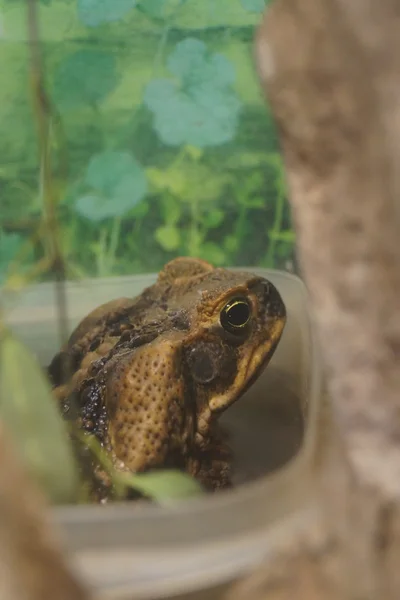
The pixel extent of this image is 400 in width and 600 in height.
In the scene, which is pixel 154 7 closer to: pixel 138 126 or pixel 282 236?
pixel 138 126

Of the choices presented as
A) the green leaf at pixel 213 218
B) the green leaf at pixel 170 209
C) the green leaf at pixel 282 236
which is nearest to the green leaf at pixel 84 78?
the green leaf at pixel 170 209


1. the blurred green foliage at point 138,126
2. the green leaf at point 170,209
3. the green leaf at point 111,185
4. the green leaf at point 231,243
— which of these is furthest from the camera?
the green leaf at point 231,243

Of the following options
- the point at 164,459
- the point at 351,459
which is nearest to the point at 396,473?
the point at 351,459

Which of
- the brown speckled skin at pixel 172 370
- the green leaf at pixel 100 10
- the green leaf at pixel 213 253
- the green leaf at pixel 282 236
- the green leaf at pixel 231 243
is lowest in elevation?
the brown speckled skin at pixel 172 370

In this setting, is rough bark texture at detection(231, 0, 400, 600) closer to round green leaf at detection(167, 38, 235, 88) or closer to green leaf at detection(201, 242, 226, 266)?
round green leaf at detection(167, 38, 235, 88)

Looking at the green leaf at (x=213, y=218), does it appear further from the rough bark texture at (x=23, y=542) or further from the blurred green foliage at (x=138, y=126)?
the rough bark texture at (x=23, y=542)

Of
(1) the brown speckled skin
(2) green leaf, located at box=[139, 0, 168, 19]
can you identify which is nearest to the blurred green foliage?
(2) green leaf, located at box=[139, 0, 168, 19]
